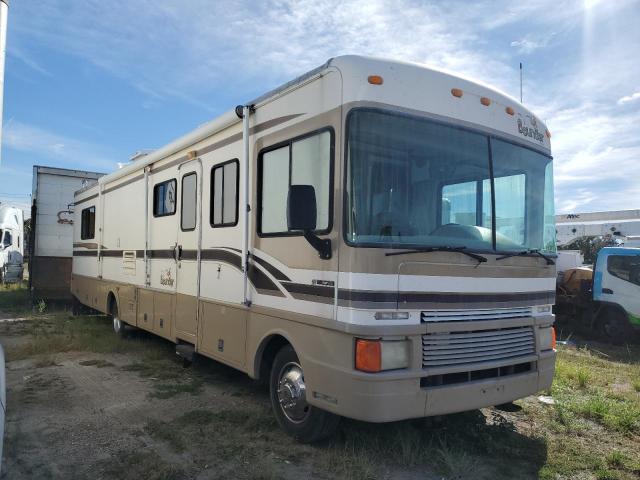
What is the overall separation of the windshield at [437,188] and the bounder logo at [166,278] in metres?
3.83

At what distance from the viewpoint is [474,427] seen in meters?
4.92

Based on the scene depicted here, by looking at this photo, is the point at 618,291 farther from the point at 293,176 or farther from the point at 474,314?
the point at 293,176

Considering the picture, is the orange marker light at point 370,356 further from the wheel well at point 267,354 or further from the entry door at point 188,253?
the entry door at point 188,253

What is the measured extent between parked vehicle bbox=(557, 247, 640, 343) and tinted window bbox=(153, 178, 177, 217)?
8.44 m

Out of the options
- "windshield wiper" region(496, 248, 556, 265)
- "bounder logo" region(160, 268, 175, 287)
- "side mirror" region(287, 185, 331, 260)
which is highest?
"side mirror" region(287, 185, 331, 260)

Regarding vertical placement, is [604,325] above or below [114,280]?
below

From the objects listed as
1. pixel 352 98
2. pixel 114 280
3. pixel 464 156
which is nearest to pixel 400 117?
pixel 352 98

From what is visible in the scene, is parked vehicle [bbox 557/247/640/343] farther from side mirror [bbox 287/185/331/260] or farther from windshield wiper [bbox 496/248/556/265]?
side mirror [bbox 287/185/331/260]

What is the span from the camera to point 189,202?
6641 millimetres

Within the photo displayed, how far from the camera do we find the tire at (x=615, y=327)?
10438 millimetres

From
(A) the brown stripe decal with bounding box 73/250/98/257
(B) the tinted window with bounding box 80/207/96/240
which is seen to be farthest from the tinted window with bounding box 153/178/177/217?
(B) the tinted window with bounding box 80/207/96/240

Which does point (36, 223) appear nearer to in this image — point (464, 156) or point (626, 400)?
point (464, 156)

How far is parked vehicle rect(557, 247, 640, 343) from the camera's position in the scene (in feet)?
33.9

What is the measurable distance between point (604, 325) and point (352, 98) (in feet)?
30.1
